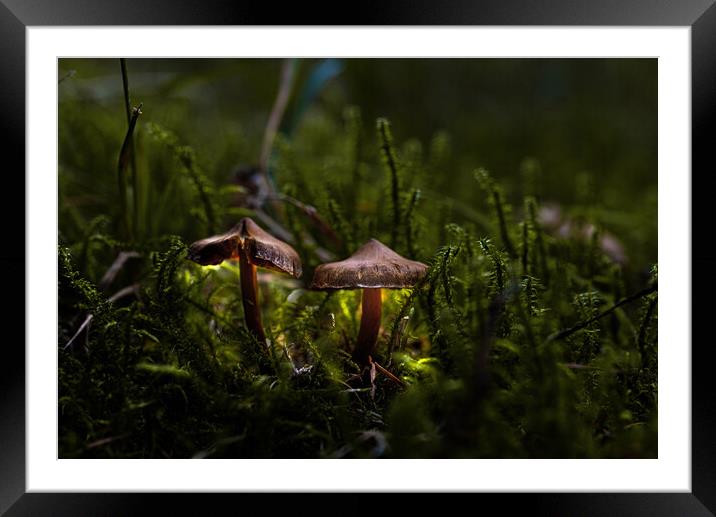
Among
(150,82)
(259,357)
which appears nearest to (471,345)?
(259,357)

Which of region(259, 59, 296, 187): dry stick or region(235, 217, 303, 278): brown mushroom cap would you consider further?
region(259, 59, 296, 187): dry stick

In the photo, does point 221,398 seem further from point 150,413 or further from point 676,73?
point 676,73

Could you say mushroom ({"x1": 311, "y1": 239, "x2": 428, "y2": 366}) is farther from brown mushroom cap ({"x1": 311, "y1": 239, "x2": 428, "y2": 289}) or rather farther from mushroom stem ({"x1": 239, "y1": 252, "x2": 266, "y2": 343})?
mushroom stem ({"x1": 239, "y1": 252, "x2": 266, "y2": 343})

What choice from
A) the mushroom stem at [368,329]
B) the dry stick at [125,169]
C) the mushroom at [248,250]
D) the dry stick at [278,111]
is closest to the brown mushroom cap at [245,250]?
the mushroom at [248,250]

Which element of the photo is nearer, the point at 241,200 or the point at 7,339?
the point at 7,339

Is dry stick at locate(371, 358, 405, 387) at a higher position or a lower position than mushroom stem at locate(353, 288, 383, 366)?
lower

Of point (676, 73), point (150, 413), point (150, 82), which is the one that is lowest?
point (150, 413)

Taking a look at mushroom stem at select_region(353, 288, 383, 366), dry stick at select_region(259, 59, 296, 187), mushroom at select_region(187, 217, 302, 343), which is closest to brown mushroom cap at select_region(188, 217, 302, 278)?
mushroom at select_region(187, 217, 302, 343)
